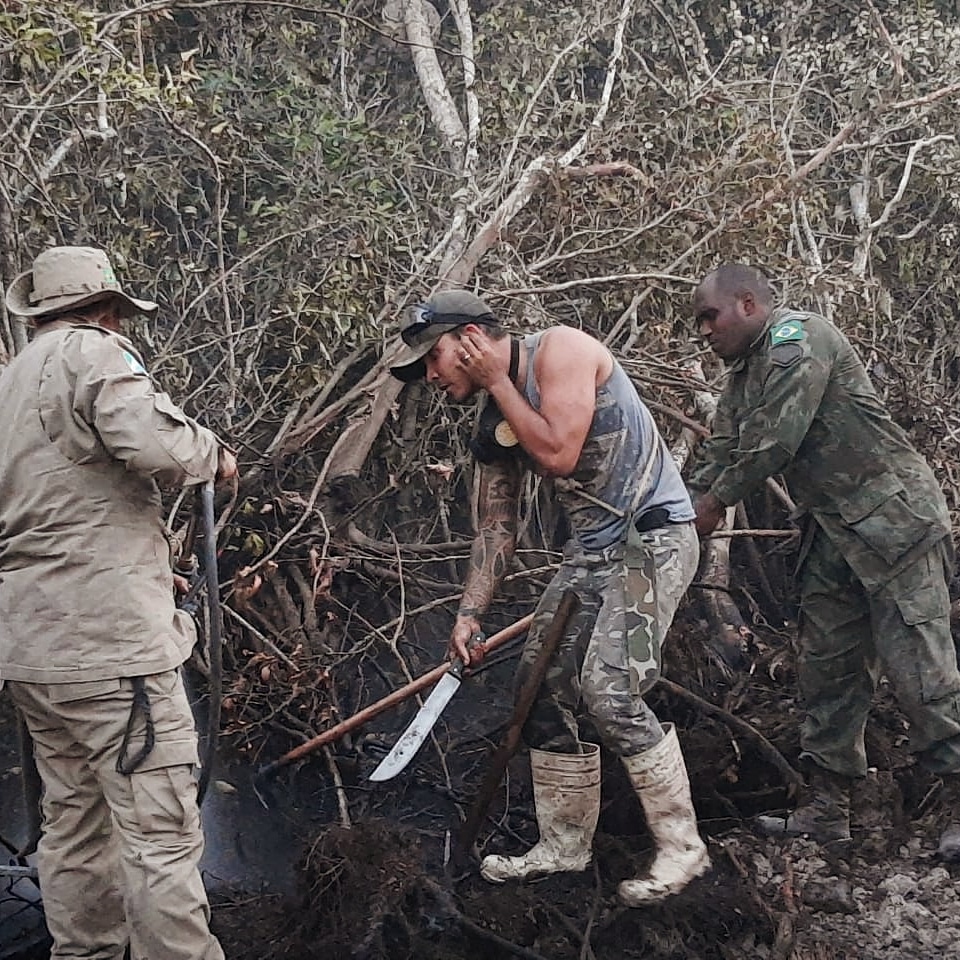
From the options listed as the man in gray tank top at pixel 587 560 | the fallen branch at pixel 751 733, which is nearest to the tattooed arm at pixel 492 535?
the man in gray tank top at pixel 587 560

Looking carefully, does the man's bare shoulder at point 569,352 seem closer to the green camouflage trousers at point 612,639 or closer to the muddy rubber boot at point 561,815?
the green camouflage trousers at point 612,639

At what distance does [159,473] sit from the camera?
257 centimetres

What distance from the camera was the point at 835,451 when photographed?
3.63 meters

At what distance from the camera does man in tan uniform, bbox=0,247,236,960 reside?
2.55 meters

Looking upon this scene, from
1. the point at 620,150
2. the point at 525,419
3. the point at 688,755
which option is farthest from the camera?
the point at 620,150

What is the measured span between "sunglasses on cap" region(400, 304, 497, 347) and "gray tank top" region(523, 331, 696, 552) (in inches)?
9.0

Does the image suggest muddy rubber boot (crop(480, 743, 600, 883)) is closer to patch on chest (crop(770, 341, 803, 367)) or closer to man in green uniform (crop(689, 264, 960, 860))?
man in green uniform (crop(689, 264, 960, 860))

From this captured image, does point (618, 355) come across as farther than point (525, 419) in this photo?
Yes

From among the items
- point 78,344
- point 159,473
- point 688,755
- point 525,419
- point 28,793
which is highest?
point 78,344

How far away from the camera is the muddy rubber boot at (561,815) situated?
132 inches

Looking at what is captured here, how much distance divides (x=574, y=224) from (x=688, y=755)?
9.29 ft

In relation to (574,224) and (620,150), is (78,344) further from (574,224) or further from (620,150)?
(620,150)

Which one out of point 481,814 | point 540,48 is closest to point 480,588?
point 481,814

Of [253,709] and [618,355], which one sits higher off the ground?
[618,355]
